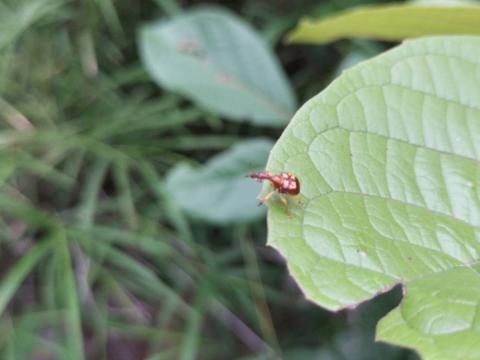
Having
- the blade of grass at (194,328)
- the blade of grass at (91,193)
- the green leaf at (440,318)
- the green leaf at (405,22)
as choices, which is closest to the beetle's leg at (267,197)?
the green leaf at (440,318)

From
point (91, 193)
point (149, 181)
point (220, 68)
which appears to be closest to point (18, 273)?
point (91, 193)

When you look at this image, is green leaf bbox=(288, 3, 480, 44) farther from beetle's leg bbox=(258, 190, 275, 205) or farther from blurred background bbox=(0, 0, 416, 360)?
blurred background bbox=(0, 0, 416, 360)

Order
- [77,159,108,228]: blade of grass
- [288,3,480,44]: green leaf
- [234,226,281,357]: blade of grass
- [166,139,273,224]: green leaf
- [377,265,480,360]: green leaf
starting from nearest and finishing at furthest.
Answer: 1. [377,265,480,360]: green leaf
2. [288,3,480,44]: green leaf
3. [166,139,273,224]: green leaf
4. [234,226,281,357]: blade of grass
5. [77,159,108,228]: blade of grass

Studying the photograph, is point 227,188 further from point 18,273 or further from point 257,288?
point 18,273

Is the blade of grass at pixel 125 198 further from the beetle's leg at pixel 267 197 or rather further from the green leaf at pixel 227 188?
the beetle's leg at pixel 267 197

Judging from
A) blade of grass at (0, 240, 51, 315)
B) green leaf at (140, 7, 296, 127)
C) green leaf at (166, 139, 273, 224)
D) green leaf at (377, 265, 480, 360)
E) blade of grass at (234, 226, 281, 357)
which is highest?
green leaf at (377, 265, 480, 360)

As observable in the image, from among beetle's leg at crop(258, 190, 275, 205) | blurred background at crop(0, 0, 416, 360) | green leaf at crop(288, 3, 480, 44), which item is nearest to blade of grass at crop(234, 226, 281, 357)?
blurred background at crop(0, 0, 416, 360)

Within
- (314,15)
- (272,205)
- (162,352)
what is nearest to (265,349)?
(162,352)
